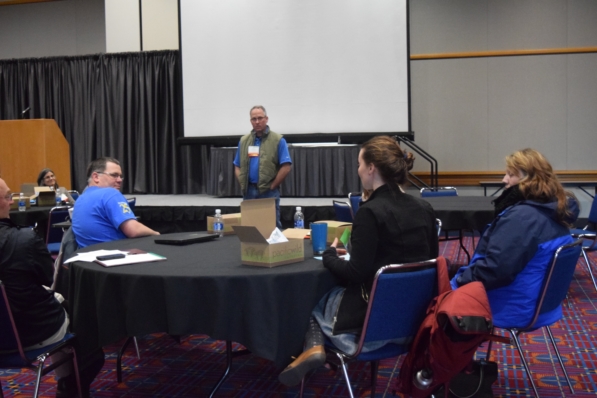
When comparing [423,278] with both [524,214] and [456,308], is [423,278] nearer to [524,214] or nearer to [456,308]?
[456,308]

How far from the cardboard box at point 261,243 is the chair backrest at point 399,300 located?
450mm

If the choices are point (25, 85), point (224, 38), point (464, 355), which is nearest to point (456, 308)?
point (464, 355)

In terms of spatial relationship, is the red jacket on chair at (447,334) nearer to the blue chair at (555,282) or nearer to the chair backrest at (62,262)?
the blue chair at (555,282)

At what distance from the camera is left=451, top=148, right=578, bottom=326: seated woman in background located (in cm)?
239

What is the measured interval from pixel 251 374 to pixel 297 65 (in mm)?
6419

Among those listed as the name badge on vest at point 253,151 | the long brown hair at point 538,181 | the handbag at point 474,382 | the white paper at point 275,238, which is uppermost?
the name badge on vest at point 253,151

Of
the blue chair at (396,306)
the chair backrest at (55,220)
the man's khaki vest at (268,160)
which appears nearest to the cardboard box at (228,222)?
the blue chair at (396,306)

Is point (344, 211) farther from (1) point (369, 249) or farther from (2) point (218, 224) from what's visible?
(1) point (369, 249)

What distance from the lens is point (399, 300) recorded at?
2.09m

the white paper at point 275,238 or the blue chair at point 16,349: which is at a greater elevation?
the white paper at point 275,238

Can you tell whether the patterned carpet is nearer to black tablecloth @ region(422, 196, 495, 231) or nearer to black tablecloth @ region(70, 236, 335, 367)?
black tablecloth @ region(70, 236, 335, 367)

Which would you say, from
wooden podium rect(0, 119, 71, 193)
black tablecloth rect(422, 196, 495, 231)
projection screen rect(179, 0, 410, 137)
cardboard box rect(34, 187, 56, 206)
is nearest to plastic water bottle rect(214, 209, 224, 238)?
black tablecloth rect(422, 196, 495, 231)

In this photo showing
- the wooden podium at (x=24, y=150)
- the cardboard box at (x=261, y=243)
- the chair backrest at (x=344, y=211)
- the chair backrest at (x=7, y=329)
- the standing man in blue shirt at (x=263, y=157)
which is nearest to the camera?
the chair backrest at (x=7, y=329)

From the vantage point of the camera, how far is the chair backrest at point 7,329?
6.64ft
